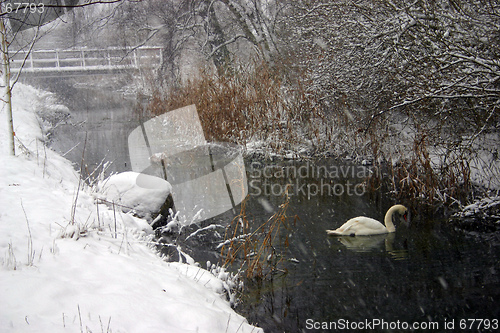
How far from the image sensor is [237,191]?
7.49m

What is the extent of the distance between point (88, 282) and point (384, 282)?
9.56ft

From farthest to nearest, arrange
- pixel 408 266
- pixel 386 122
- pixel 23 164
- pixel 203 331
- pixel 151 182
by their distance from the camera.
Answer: pixel 386 122 → pixel 151 182 → pixel 23 164 → pixel 408 266 → pixel 203 331

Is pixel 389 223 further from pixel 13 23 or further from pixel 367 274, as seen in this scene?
pixel 13 23

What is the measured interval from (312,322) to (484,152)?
14.2 ft

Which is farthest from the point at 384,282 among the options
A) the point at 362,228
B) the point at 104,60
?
the point at 104,60

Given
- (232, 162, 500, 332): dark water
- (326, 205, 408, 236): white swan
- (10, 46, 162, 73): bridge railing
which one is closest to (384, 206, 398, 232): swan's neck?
(326, 205, 408, 236): white swan

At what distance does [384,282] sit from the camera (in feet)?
13.2

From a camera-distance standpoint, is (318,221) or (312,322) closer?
(312,322)

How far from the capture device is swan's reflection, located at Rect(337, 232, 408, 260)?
4.71m

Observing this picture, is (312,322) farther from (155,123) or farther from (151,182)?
(155,123)

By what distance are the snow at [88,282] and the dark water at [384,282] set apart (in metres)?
0.66

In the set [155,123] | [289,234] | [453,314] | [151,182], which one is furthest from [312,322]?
[155,123]

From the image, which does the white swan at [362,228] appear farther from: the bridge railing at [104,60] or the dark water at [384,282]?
the bridge railing at [104,60]

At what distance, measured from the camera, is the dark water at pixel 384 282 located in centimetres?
350
